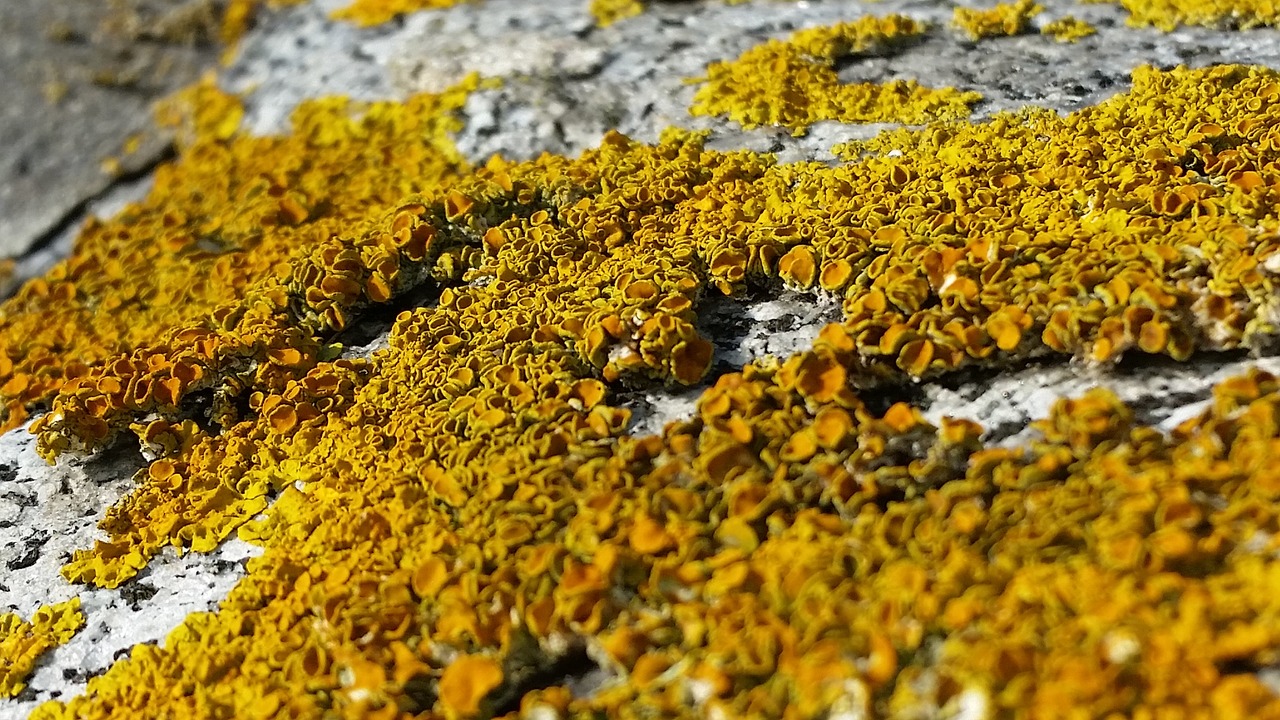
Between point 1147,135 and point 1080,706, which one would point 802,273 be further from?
point 1080,706

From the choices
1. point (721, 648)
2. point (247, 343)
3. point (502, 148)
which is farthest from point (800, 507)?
point (502, 148)

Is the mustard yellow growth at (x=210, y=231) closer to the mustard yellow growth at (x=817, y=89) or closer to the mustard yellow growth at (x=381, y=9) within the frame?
the mustard yellow growth at (x=381, y=9)

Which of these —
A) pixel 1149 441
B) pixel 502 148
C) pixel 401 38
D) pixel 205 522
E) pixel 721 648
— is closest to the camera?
pixel 721 648

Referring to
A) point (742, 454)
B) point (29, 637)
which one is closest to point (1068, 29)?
point (742, 454)

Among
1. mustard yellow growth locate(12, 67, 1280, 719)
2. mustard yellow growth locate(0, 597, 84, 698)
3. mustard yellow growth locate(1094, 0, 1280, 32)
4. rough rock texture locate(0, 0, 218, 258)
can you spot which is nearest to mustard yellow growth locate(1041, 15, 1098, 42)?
mustard yellow growth locate(1094, 0, 1280, 32)

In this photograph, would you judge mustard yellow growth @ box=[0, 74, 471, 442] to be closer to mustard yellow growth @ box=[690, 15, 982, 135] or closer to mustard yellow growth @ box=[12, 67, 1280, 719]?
mustard yellow growth @ box=[12, 67, 1280, 719]

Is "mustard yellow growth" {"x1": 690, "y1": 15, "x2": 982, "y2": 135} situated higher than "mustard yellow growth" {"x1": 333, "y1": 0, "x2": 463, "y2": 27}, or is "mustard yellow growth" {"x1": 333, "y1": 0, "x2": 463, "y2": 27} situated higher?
"mustard yellow growth" {"x1": 333, "y1": 0, "x2": 463, "y2": 27}
